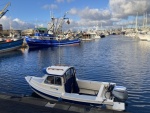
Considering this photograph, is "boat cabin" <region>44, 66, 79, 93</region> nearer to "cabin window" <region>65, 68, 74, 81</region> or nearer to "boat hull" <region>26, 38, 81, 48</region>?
"cabin window" <region>65, 68, 74, 81</region>

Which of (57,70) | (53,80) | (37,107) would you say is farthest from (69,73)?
(37,107)

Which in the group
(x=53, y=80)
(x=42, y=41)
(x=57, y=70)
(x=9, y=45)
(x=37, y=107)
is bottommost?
(x=37, y=107)

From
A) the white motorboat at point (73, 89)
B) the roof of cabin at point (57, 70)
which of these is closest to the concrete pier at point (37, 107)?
the white motorboat at point (73, 89)

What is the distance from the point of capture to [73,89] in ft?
58.9

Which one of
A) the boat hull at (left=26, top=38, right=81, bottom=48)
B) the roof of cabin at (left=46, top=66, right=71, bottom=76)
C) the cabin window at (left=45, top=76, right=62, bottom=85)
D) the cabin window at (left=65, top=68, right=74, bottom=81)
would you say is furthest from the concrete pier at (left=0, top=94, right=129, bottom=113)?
the boat hull at (left=26, top=38, right=81, bottom=48)

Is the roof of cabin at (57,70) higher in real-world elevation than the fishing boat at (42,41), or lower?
lower

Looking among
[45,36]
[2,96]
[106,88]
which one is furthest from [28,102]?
[45,36]

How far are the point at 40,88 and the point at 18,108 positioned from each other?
4.94m

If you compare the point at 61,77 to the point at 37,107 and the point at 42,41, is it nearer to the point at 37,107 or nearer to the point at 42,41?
the point at 37,107

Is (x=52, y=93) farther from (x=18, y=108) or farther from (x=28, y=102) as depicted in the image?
(x=18, y=108)

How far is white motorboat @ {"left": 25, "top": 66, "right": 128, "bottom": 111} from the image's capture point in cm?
1462

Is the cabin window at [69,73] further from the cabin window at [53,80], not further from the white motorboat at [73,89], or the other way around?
the cabin window at [53,80]

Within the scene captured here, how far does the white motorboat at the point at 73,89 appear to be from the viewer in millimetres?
14617

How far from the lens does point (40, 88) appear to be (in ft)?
57.2
